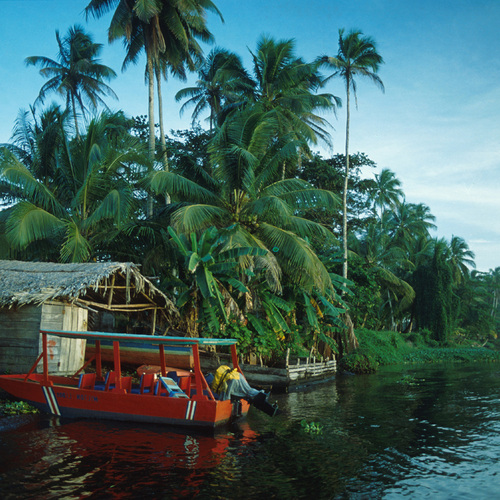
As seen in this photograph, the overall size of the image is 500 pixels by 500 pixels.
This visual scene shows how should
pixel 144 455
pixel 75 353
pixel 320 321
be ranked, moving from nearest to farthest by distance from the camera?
pixel 144 455 < pixel 75 353 < pixel 320 321

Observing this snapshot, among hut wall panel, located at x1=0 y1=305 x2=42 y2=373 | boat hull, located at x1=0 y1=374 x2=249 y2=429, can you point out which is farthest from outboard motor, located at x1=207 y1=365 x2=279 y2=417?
hut wall panel, located at x1=0 y1=305 x2=42 y2=373

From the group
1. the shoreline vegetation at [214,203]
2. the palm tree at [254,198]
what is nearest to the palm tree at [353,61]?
the shoreline vegetation at [214,203]

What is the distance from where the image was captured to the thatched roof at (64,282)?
1332 cm

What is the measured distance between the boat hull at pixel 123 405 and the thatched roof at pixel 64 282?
215cm

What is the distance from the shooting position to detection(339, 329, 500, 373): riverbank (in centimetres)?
2530

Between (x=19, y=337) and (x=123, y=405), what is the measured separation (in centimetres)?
415

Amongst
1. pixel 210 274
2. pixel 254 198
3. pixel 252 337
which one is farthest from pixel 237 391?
pixel 254 198

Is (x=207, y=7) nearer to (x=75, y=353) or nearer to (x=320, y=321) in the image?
(x=320, y=321)

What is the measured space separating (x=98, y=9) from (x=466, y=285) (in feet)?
139

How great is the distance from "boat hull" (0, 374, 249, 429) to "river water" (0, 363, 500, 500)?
0.28m

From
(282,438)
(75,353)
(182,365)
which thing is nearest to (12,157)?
(75,353)

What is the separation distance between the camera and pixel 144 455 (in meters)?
9.38

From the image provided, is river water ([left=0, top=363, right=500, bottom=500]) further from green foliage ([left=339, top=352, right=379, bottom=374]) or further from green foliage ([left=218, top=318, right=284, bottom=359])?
green foliage ([left=339, top=352, right=379, bottom=374])

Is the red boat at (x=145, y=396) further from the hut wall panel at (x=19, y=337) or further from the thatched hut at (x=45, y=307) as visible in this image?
the thatched hut at (x=45, y=307)
